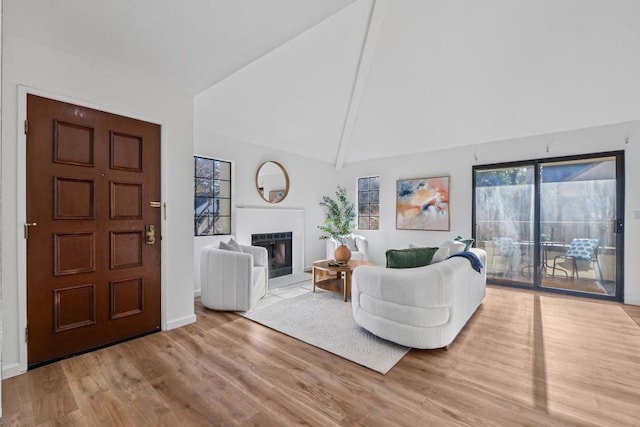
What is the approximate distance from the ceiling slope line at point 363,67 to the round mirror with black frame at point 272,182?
4.65 feet

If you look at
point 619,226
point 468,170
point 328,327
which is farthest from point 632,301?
point 328,327

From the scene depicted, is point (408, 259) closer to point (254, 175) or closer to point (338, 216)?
point (254, 175)

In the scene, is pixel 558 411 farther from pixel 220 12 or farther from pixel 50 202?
pixel 50 202

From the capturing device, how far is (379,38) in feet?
11.4

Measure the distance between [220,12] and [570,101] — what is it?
426 cm

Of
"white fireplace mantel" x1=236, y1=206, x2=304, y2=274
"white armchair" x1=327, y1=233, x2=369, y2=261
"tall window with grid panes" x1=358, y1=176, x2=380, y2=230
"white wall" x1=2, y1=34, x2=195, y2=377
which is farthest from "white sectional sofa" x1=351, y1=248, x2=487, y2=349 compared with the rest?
"tall window with grid panes" x1=358, y1=176, x2=380, y2=230

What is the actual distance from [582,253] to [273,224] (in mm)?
4750

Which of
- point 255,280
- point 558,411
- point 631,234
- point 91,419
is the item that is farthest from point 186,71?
point 631,234

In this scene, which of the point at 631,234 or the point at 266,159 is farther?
the point at 266,159

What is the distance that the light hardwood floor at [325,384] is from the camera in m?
1.61

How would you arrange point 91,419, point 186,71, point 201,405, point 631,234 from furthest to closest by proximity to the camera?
point 631,234, point 186,71, point 201,405, point 91,419

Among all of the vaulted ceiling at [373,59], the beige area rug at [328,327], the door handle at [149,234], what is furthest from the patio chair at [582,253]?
the door handle at [149,234]

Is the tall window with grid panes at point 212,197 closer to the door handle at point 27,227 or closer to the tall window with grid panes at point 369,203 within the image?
the door handle at point 27,227

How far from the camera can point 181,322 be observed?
114 inches
